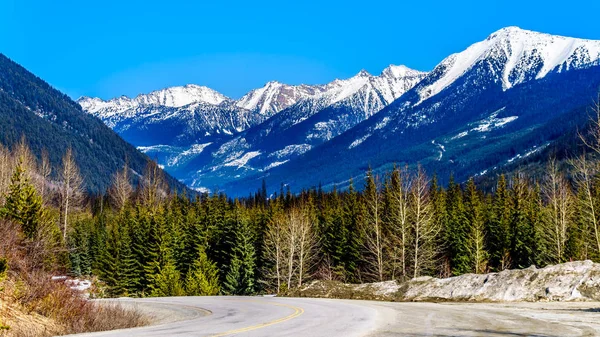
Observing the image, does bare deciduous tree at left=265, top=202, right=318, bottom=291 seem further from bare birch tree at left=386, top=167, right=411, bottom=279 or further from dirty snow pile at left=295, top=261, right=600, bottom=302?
dirty snow pile at left=295, top=261, right=600, bottom=302

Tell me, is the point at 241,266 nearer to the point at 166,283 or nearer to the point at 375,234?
the point at 166,283

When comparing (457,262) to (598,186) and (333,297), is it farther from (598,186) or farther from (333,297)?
(333,297)

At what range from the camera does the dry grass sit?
66.2ft

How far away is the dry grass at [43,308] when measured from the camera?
20.2 m

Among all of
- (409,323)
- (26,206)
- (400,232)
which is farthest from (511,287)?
(26,206)

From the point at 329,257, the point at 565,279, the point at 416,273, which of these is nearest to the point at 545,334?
the point at 565,279

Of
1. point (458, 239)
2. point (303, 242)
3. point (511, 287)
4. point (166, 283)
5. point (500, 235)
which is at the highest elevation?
point (500, 235)

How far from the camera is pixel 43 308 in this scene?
21.8m

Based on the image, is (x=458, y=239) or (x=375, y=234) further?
(x=458, y=239)

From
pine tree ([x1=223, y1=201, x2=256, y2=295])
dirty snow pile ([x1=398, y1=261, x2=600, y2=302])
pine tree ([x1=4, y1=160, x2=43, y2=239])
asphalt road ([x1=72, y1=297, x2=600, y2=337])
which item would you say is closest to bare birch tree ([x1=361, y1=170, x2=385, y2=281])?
pine tree ([x1=223, y1=201, x2=256, y2=295])

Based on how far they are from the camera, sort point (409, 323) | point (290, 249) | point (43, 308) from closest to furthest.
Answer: point (409, 323), point (43, 308), point (290, 249)

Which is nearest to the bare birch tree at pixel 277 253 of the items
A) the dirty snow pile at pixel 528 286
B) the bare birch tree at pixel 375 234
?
the bare birch tree at pixel 375 234

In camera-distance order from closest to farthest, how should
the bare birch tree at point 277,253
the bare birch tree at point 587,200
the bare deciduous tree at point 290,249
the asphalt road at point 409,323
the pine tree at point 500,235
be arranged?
the asphalt road at point 409,323 < the bare birch tree at point 587,200 < the bare deciduous tree at point 290,249 < the pine tree at point 500,235 < the bare birch tree at point 277,253

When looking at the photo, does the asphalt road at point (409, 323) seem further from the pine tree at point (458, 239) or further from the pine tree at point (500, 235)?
the pine tree at point (500, 235)
